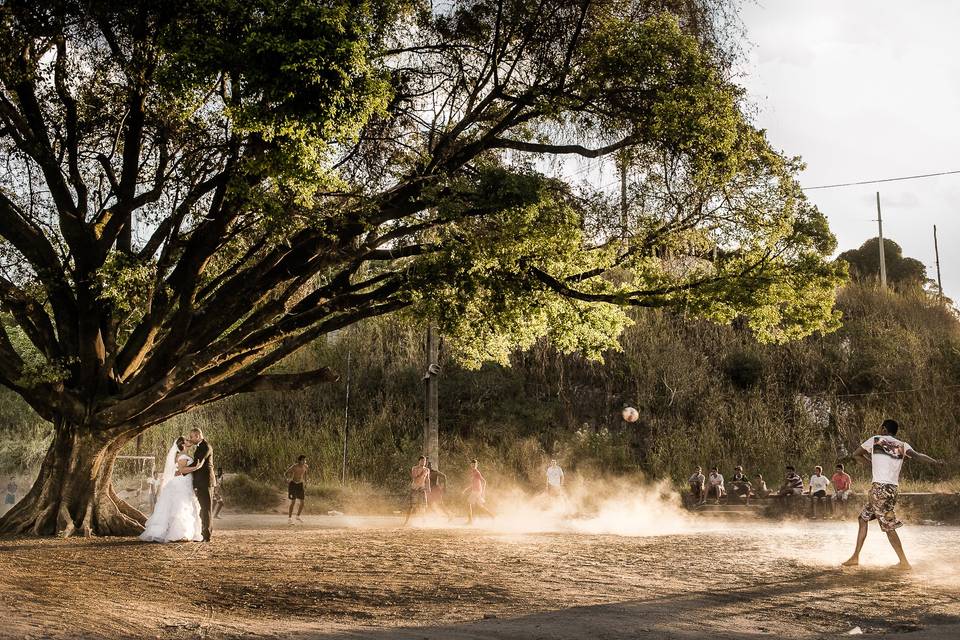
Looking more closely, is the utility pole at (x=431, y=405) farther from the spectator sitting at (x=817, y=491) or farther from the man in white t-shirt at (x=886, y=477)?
the man in white t-shirt at (x=886, y=477)

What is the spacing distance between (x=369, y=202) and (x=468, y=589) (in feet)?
22.9

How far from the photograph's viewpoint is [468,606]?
32.6 feet

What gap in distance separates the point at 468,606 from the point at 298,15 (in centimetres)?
801

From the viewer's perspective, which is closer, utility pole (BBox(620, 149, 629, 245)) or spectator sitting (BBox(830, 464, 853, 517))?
utility pole (BBox(620, 149, 629, 245))

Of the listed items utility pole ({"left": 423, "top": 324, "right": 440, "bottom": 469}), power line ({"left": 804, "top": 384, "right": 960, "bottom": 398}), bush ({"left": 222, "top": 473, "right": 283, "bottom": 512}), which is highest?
power line ({"left": 804, "top": 384, "right": 960, "bottom": 398})

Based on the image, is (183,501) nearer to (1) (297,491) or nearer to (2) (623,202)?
(1) (297,491)

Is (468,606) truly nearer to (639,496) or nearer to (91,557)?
(91,557)

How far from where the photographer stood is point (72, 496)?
59.8 ft

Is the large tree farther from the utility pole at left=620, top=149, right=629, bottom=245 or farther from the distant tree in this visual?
the distant tree

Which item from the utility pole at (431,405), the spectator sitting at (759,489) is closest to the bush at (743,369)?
the spectator sitting at (759,489)

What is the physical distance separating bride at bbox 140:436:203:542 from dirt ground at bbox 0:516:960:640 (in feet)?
1.80

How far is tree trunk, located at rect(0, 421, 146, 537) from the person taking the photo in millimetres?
17797

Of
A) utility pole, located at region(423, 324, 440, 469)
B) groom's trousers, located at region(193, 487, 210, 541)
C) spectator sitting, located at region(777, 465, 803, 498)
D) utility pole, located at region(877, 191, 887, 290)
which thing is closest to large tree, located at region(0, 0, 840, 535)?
groom's trousers, located at region(193, 487, 210, 541)

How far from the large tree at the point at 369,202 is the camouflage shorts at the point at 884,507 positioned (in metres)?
5.19
